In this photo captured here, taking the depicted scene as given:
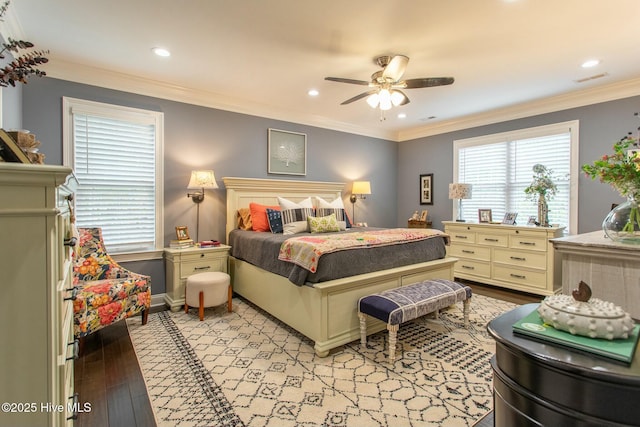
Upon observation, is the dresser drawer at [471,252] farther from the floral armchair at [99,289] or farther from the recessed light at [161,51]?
the recessed light at [161,51]

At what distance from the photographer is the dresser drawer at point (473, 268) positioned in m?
4.67

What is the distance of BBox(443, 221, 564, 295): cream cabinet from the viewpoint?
408 cm

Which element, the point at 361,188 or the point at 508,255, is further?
the point at 361,188

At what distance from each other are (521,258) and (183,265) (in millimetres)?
4430

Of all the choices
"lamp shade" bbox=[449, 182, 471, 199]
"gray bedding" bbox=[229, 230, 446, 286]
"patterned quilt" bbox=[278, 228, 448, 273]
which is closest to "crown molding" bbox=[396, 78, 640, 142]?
"lamp shade" bbox=[449, 182, 471, 199]

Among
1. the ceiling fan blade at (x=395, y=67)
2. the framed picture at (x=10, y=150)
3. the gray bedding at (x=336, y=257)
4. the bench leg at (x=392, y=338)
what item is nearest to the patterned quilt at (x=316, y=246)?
the gray bedding at (x=336, y=257)

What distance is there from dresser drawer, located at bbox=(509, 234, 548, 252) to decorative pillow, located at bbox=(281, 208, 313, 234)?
288cm

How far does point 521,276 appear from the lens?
430 cm

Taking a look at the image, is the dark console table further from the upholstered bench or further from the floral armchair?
the floral armchair

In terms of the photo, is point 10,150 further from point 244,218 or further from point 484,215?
point 484,215

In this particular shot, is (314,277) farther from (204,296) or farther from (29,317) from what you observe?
(29,317)

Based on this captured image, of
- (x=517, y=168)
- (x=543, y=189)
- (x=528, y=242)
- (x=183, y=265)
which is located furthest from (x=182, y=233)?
(x=517, y=168)

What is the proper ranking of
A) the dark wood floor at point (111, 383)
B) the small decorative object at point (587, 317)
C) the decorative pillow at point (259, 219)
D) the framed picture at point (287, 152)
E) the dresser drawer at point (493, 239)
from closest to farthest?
the small decorative object at point (587, 317) < the dark wood floor at point (111, 383) < the decorative pillow at point (259, 219) < the dresser drawer at point (493, 239) < the framed picture at point (287, 152)

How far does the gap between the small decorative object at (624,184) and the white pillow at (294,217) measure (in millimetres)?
2924
